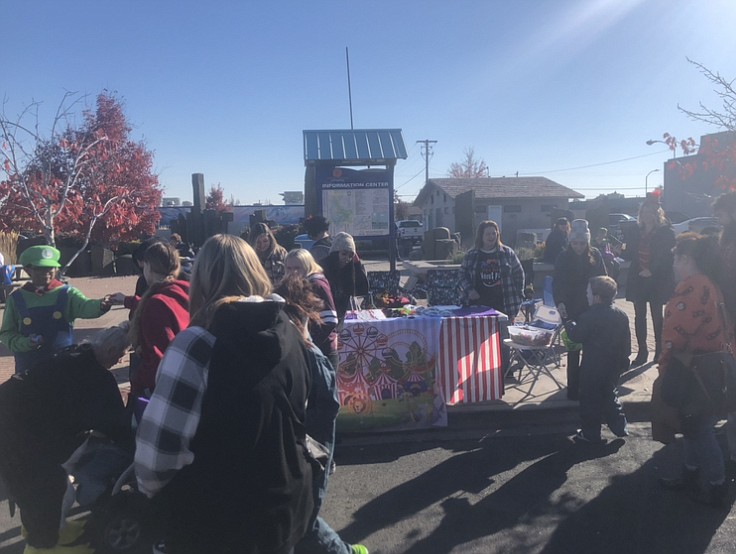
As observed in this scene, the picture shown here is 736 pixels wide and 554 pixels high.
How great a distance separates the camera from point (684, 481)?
4.04 m

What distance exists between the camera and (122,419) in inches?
121

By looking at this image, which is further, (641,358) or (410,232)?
(410,232)

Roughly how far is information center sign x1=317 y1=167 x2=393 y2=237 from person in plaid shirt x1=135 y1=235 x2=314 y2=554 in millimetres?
6757

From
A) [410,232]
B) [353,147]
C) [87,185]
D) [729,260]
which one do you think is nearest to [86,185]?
[87,185]

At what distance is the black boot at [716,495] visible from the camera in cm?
381

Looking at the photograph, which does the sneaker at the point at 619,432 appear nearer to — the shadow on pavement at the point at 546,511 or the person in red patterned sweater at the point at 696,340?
the shadow on pavement at the point at 546,511

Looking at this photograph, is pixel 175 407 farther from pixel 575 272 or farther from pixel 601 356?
pixel 575 272

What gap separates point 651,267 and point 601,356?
265cm

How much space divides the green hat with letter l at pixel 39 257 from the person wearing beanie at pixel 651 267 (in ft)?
19.9

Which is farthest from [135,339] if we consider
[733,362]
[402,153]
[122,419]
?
[402,153]

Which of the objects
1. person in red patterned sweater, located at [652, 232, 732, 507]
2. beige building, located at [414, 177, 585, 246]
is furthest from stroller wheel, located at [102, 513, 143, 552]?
beige building, located at [414, 177, 585, 246]

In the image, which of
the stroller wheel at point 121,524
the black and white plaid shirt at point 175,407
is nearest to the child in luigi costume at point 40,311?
the stroller wheel at point 121,524

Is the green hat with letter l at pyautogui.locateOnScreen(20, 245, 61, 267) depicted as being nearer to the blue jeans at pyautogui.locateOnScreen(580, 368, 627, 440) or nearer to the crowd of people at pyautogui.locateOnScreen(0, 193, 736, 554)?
the crowd of people at pyautogui.locateOnScreen(0, 193, 736, 554)

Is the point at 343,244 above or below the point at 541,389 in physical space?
above
